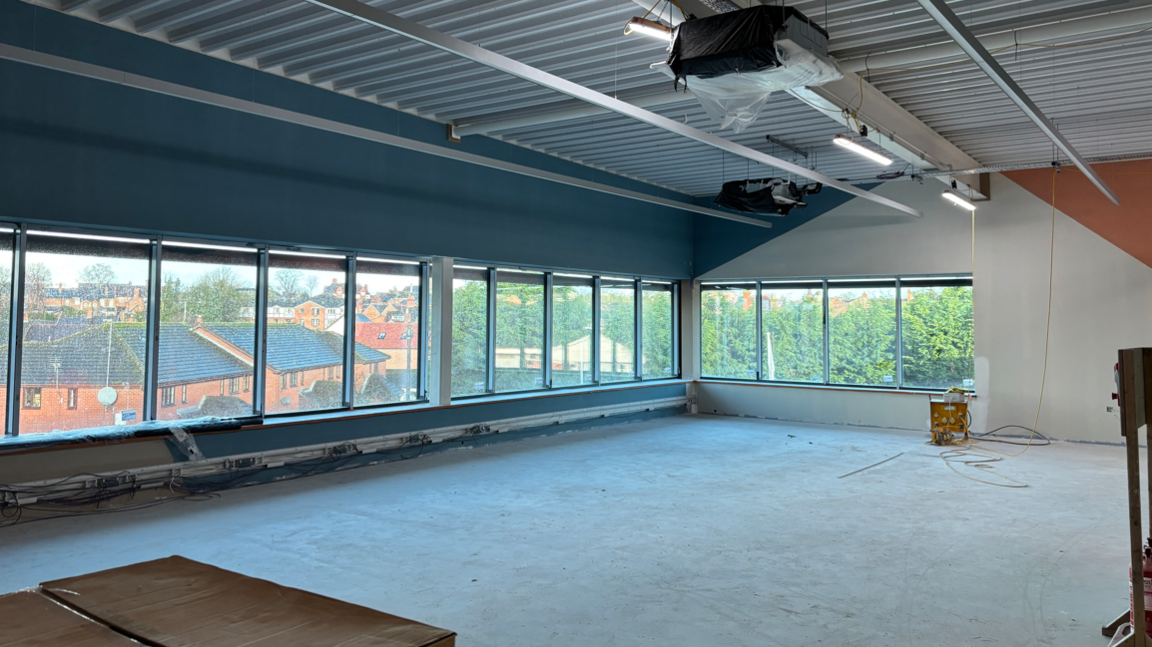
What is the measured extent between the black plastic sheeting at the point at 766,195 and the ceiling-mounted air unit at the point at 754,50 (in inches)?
155

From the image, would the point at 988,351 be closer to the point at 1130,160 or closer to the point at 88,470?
the point at 1130,160

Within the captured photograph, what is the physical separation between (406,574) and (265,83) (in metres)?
4.93

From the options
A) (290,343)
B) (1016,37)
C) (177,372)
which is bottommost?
(177,372)

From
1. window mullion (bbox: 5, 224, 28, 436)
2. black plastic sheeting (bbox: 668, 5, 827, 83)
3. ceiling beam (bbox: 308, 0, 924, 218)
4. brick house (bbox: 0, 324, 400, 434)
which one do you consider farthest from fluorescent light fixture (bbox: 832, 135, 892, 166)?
window mullion (bbox: 5, 224, 28, 436)

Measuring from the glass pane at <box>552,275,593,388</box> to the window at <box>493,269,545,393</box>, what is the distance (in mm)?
299

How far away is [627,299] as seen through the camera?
39.7ft

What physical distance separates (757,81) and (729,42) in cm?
52

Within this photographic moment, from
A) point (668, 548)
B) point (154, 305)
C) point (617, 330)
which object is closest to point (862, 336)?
point (617, 330)

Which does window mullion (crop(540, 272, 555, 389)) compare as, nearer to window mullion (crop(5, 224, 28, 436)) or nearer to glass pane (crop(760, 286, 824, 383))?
glass pane (crop(760, 286, 824, 383))

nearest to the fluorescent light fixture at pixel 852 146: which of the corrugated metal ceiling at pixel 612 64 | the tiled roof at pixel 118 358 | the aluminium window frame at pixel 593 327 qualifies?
the corrugated metal ceiling at pixel 612 64

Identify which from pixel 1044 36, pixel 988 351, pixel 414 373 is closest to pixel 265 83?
pixel 414 373

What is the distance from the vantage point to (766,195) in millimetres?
8672

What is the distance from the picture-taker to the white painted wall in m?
9.70

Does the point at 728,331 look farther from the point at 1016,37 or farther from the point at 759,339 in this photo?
the point at 1016,37
